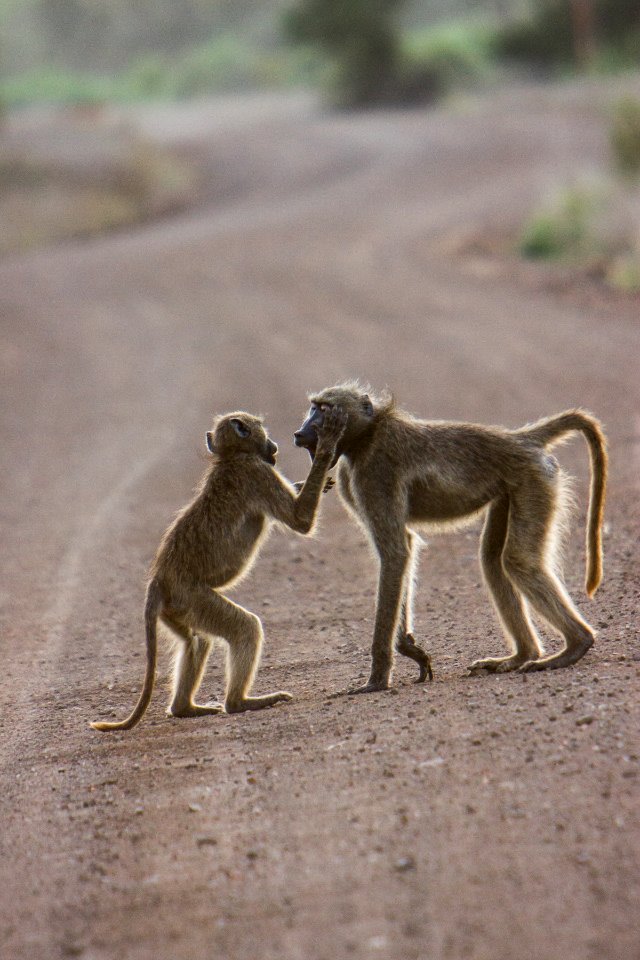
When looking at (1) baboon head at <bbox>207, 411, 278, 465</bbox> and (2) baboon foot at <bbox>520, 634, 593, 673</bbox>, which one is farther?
(1) baboon head at <bbox>207, 411, 278, 465</bbox>

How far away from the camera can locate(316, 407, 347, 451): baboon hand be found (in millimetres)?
6195

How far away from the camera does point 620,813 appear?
4359mm

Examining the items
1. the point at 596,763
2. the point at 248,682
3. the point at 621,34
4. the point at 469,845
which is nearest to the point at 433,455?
the point at 248,682

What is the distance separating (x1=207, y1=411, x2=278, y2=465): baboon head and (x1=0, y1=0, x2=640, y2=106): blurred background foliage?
139ft

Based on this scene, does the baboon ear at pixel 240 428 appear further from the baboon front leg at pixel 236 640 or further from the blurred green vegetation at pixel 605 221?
the blurred green vegetation at pixel 605 221

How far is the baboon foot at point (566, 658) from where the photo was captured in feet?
20.0

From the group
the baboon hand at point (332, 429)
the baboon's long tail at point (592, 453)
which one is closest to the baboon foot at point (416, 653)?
the baboon's long tail at point (592, 453)

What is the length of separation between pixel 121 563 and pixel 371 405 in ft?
12.3

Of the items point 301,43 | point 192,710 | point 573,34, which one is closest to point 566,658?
point 192,710

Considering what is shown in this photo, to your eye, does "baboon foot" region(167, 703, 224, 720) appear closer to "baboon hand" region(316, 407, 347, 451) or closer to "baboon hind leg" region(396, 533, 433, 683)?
"baboon hind leg" region(396, 533, 433, 683)

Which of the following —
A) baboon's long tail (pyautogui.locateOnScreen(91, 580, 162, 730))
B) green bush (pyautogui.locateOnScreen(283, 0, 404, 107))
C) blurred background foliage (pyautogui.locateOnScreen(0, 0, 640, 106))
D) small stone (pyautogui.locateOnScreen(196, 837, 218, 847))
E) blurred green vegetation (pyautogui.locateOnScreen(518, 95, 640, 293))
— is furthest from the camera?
blurred background foliage (pyautogui.locateOnScreen(0, 0, 640, 106))

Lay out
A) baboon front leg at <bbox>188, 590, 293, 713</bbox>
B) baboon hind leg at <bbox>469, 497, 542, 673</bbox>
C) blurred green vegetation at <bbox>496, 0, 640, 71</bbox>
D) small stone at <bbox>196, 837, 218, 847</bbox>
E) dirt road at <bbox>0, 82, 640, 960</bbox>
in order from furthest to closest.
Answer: blurred green vegetation at <bbox>496, 0, 640, 71</bbox> → baboon hind leg at <bbox>469, 497, 542, 673</bbox> → baboon front leg at <bbox>188, 590, 293, 713</bbox> → small stone at <bbox>196, 837, 218, 847</bbox> → dirt road at <bbox>0, 82, 640, 960</bbox>

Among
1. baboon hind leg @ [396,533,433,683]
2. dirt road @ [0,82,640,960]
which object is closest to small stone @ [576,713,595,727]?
dirt road @ [0,82,640,960]

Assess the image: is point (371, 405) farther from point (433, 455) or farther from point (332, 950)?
point (332, 950)
